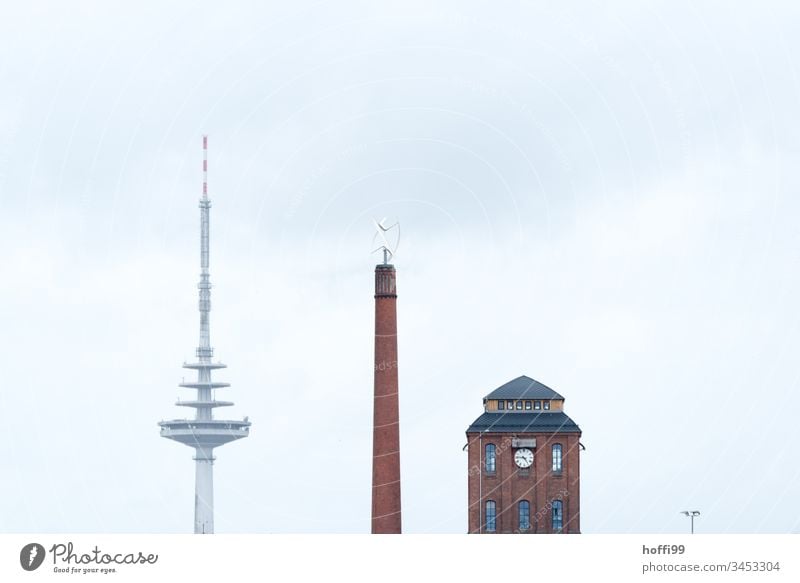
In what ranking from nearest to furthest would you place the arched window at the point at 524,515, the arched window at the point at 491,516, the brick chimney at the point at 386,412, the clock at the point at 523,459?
the brick chimney at the point at 386,412
the arched window at the point at 491,516
the arched window at the point at 524,515
the clock at the point at 523,459

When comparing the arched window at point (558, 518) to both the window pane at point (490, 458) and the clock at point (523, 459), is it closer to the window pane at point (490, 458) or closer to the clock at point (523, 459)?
the clock at point (523, 459)

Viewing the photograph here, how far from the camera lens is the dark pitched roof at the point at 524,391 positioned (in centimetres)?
14038

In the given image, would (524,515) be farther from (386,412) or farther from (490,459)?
(386,412)

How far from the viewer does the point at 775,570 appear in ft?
285

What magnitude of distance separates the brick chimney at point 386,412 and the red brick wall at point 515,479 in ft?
23.0

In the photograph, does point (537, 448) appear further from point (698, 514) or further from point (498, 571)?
point (498, 571)

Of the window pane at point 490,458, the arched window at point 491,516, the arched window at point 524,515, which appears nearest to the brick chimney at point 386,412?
the window pane at point 490,458

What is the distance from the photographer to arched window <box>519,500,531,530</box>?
5492 inches

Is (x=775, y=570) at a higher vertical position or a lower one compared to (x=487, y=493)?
A: lower

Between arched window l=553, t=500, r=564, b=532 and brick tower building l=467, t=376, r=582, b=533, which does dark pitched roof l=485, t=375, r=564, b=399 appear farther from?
arched window l=553, t=500, r=564, b=532

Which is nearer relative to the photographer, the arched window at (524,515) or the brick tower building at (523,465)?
the arched window at (524,515)

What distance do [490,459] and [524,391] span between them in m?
4.77

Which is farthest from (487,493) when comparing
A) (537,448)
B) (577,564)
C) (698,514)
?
(577,564)

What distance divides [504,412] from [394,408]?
8.58 m
